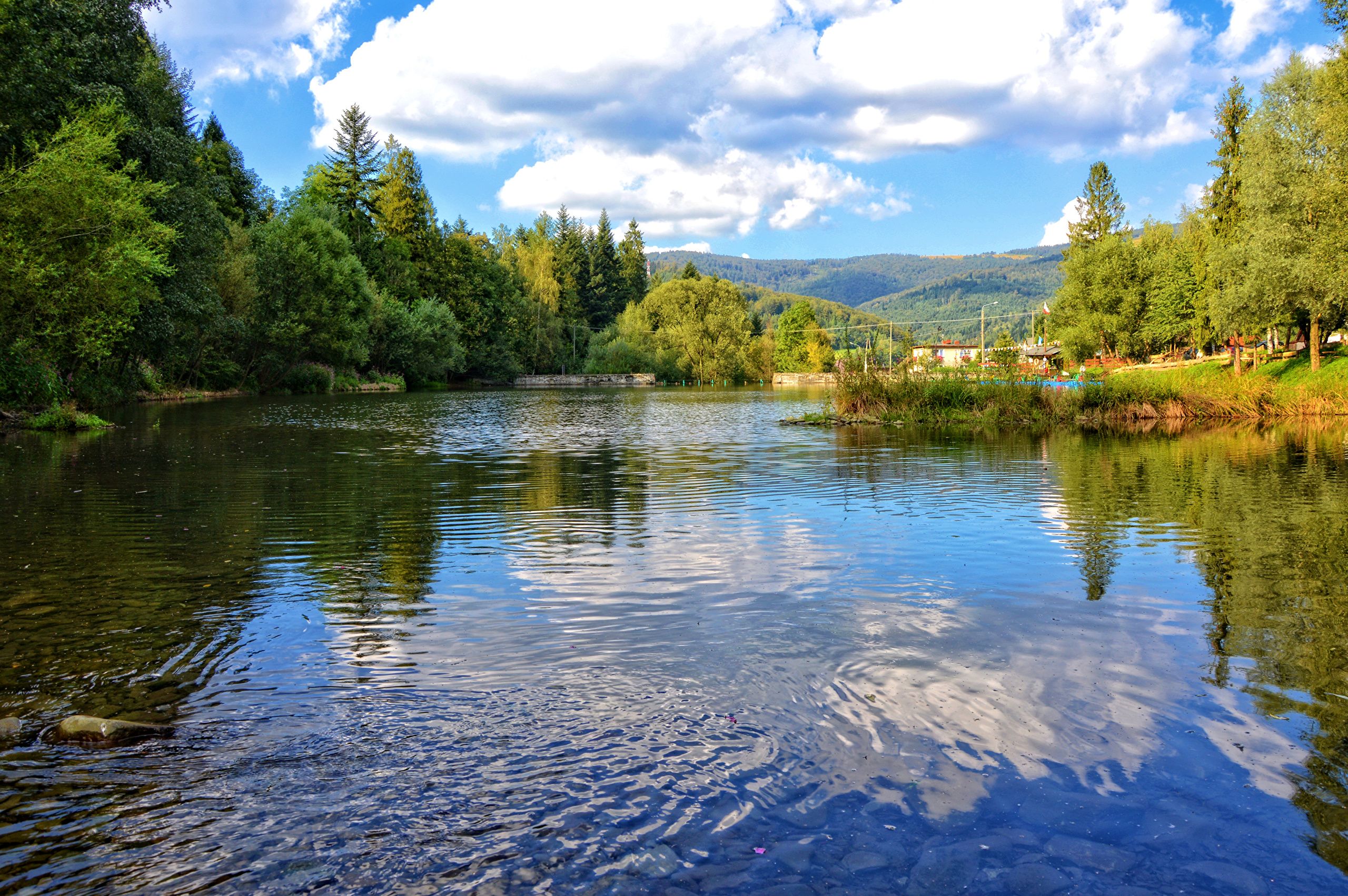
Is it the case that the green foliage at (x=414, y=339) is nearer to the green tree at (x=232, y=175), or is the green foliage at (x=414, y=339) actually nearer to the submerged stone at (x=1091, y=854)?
the green tree at (x=232, y=175)

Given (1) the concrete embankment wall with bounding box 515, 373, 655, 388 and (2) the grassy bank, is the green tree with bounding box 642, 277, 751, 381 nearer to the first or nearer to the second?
(1) the concrete embankment wall with bounding box 515, 373, 655, 388

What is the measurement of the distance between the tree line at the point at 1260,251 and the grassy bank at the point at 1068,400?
7107 millimetres

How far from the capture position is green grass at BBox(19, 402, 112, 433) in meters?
31.5

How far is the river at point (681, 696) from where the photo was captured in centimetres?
425

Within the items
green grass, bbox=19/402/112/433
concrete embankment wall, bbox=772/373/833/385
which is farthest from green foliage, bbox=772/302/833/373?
green grass, bbox=19/402/112/433

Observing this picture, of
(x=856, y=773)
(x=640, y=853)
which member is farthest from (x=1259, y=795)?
(x=640, y=853)

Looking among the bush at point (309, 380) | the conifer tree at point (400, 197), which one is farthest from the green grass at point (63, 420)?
the conifer tree at point (400, 197)

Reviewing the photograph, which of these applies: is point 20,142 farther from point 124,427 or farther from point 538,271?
point 538,271

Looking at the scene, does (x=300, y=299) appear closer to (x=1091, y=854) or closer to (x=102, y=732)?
(x=102, y=732)

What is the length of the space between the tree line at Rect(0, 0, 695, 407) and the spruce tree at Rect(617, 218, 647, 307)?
15.5 meters

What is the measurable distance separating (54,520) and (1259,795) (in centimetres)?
1581

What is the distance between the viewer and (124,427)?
33062 mm

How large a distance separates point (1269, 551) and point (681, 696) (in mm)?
9401

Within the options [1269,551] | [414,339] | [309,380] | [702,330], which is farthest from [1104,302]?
[1269,551]
